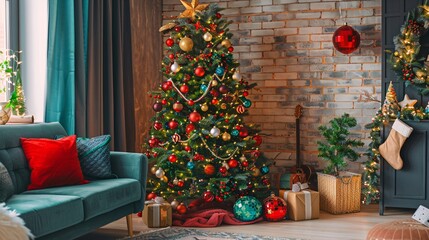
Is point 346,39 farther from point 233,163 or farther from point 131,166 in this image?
point 131,166

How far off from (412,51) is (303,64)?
3.97 ft

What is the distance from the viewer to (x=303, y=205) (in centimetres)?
481

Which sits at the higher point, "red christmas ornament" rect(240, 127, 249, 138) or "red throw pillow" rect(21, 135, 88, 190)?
"red christmas ornament" rect(240, 127, 249, 138)

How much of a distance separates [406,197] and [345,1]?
194cm

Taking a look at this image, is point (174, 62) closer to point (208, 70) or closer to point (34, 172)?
point (208, 70)

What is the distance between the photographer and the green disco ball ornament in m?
4.64

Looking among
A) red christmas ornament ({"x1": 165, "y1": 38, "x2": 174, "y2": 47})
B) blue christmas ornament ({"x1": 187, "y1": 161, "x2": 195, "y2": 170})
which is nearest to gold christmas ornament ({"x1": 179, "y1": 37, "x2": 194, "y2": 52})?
red christmas ornament ({"x1": 165, "y1": 38, "x2": 174, "y2": 47})

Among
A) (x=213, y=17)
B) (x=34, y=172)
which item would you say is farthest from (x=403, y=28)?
(x=34, y=172)

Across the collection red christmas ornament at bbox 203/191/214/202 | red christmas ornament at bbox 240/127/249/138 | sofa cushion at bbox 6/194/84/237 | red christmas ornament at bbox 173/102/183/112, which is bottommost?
red christmas ornament at bbox 203/191/214/202

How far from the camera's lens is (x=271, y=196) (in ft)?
15.8

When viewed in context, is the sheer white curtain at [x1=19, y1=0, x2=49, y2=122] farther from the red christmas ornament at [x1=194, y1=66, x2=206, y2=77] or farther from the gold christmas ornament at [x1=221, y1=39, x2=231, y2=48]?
the gold christmas ornament at [x1=221, y1=39, x2=231, y2=48]

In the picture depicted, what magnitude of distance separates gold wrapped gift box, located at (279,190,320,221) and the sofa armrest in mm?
1285

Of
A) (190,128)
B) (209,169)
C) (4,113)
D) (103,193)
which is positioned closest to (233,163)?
(209,169)

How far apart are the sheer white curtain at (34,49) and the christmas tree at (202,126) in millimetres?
952
